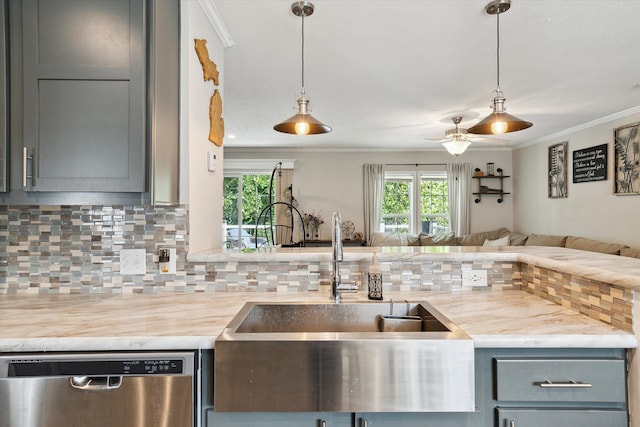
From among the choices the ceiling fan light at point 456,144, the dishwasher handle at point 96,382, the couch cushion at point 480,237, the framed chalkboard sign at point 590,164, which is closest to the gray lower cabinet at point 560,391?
the dishwasher handle at point 96,382

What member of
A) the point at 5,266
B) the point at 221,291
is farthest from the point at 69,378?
the point at 5,266

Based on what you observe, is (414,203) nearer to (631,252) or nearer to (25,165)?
(631,252)

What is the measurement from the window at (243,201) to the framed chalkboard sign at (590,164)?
465cm

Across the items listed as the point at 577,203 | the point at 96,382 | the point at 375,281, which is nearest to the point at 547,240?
the point at 577,203

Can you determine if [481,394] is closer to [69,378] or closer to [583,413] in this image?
[583,413]

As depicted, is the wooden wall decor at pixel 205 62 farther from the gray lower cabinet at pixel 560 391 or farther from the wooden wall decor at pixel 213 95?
the gray lower cabinet at pixel 560 391

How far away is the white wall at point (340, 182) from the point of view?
21.3ft

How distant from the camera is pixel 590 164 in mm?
4688

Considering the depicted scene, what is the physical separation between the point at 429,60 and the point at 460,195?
4.12 m

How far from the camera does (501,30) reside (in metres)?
2.28

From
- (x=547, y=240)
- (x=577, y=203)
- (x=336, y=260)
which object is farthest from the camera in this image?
(x=547, y=240)

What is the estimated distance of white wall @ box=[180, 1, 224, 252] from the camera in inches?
68.6

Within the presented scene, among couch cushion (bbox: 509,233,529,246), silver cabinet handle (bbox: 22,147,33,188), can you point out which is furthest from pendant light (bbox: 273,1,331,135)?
couch cushion (bbox: 509,233,529,246)

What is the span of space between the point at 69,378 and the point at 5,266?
995 mm
